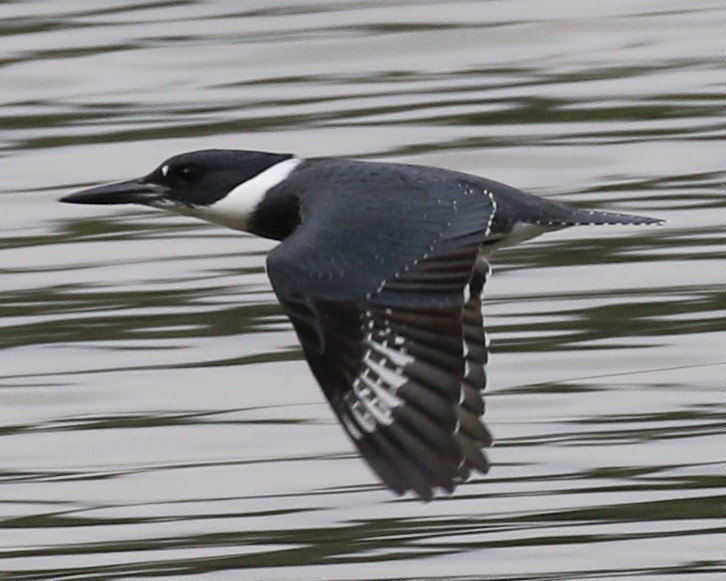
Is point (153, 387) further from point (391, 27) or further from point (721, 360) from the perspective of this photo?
point (391, 27)

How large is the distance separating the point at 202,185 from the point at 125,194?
192 millimetres

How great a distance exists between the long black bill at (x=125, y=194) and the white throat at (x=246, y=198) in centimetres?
12

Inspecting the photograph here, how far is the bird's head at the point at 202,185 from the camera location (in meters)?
6.96

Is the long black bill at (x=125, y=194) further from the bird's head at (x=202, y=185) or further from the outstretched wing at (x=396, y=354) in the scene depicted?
the outstretched wing at (x=396, y=354)

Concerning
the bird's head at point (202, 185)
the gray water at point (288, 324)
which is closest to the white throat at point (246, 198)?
the bird's head at point (202, 185)

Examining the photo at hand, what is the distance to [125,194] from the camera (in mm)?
7086

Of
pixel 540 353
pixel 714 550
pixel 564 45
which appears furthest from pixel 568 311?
pixel 564 45

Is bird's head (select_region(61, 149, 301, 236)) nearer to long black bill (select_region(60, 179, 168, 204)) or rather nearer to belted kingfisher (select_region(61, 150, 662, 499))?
long black bill (select_region(60, 179, 168, 204))

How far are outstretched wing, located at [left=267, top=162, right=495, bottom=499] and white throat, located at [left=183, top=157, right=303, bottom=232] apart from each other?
0.73m

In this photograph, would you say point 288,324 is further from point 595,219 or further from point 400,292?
point 400,292

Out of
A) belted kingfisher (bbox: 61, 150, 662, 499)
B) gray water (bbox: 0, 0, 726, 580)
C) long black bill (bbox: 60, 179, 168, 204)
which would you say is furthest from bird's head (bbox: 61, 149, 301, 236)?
gray water (bbox: 0, 0, 726, 580)

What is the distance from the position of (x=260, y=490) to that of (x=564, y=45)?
4127mm

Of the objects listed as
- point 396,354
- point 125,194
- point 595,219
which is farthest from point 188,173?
point 396,354

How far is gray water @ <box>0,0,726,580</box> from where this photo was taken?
22.2 feet
